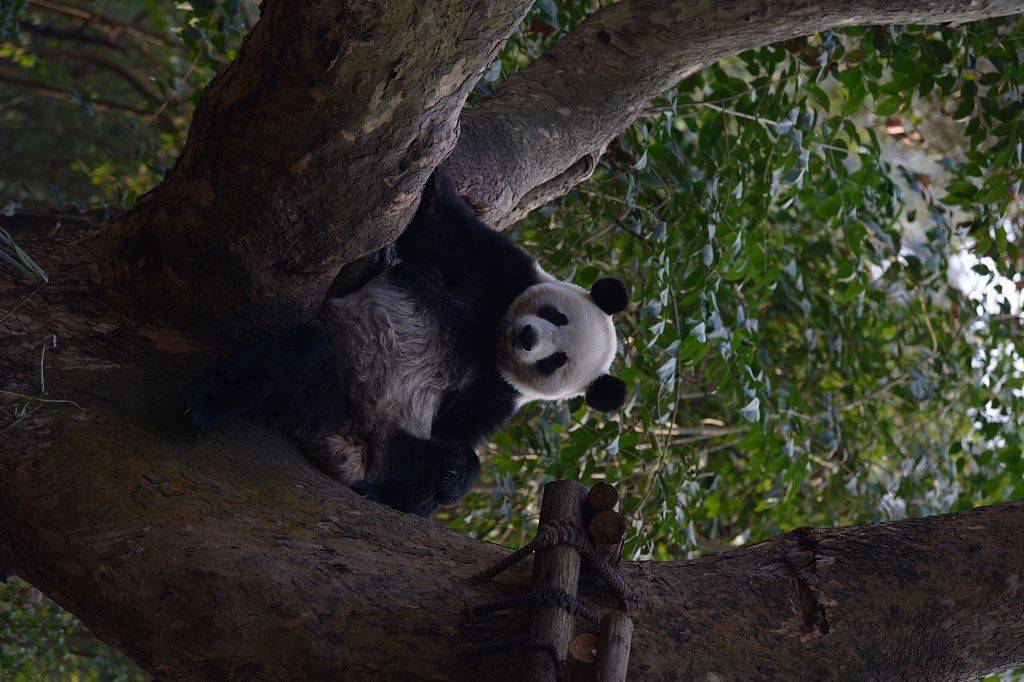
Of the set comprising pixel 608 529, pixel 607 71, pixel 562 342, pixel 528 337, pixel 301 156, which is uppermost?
pixel 607 71

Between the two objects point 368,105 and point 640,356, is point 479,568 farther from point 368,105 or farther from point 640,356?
point 640,356

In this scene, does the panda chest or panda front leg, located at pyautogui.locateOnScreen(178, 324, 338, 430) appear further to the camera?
the panda chest

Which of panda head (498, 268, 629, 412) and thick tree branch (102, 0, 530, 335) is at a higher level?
panda head (498, 268, 629, 412)

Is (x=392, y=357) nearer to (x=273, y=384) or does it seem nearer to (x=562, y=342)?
(x=273, y=384)

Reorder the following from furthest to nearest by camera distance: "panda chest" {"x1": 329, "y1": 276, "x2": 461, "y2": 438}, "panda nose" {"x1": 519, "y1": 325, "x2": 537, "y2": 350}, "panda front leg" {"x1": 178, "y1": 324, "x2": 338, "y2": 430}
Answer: "panda nose" {"x1": 519, "y1": 325, "x2": 537, "y2": 350}, "panda chest" {"x1": 329, "y1": 276, "x2": 461, "y2": 438}, "panda front leg" {"x1": 178, "y1": 324, "x2": 338, "y2": 430}

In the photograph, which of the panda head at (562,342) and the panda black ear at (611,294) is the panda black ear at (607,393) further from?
the panda black ear at (611,294)

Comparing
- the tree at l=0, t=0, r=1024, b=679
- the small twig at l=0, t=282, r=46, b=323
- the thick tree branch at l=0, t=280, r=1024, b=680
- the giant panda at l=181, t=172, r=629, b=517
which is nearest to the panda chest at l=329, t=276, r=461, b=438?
the giant panda at l=181, t=172, r=629, b=517

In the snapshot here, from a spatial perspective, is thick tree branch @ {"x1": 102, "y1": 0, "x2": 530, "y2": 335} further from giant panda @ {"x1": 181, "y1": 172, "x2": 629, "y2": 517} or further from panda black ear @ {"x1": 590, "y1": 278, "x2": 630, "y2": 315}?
panda black ear @ {"x1": 590, "y1": 278, "x2": 630, "y2": 315}

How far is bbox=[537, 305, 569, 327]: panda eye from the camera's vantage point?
8.74 feet

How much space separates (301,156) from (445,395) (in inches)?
43.6

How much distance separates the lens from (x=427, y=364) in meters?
2.30

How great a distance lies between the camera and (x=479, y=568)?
1.42 m

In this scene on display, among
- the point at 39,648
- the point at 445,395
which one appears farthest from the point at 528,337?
the point at 39,648

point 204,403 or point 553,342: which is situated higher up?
point 553,342
